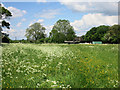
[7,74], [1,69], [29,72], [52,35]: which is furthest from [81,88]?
[52,35]

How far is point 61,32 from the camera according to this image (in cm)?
5612

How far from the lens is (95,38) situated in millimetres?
92375

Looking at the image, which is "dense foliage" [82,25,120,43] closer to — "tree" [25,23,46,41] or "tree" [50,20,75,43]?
"tree" [50,20,75,43]

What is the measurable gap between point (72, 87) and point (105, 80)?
255 centimetres

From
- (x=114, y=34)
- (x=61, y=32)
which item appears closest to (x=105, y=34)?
(x=114, y=34)

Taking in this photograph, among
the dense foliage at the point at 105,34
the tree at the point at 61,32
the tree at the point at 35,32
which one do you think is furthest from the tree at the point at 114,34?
the tree at the point at 35,32

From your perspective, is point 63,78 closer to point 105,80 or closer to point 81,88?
point 81,88

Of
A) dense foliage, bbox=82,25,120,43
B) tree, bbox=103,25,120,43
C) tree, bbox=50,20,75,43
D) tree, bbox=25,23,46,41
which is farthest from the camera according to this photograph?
dense foliage, bbox=82,25,120,43

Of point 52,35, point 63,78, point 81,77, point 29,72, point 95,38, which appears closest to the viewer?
point 63,78

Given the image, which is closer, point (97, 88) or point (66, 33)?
point (97, 88)

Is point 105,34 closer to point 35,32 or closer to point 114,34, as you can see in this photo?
point 114,34

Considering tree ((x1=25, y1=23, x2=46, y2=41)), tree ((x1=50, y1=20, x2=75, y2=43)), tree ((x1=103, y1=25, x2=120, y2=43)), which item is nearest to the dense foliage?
tree ((x1=103, y1=25, x2=120, y2=43))

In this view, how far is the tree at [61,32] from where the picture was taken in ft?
181

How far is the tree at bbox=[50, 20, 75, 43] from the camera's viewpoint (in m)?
55.2
